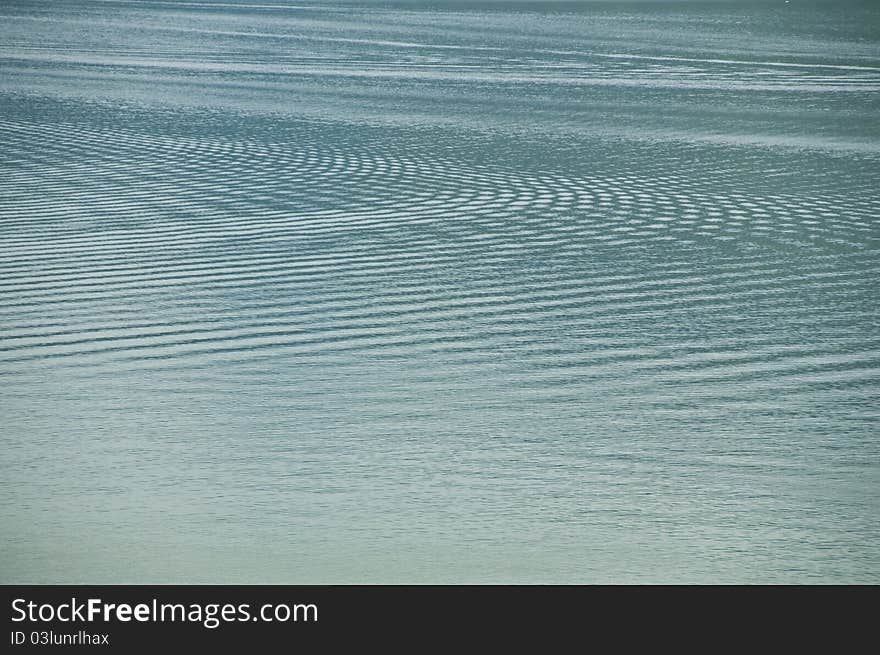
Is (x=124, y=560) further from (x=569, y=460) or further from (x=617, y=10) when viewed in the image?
(x=617, y=10)

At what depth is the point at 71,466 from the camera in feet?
15.9

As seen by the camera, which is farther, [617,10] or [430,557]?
[617,10]

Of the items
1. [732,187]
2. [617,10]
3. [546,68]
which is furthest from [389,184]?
[617,10]

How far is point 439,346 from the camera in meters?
6.31

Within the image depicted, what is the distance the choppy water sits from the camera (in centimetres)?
425

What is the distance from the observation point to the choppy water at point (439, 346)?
4254 mm
